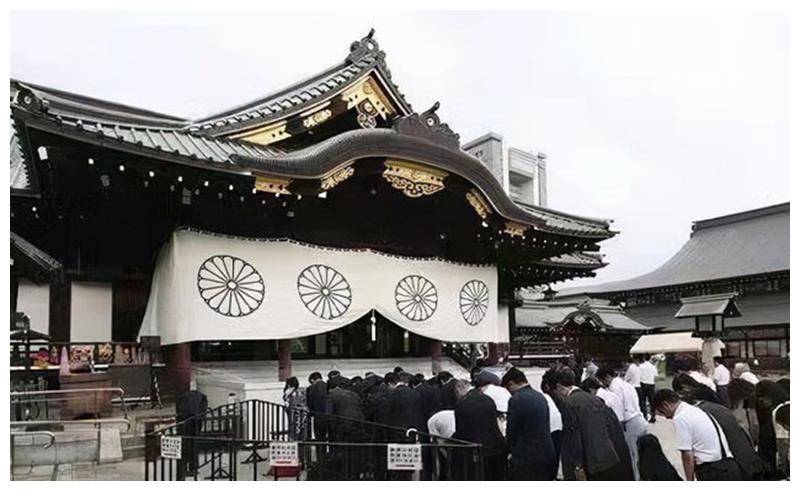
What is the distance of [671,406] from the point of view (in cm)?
499

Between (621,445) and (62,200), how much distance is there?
8620mm

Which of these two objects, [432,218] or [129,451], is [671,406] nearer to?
[129,451]

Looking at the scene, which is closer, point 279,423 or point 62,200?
point 279,423

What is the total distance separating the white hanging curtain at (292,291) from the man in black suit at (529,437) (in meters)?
5.84

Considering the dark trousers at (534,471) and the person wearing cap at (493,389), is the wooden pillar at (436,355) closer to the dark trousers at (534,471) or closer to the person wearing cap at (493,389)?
the person wearing cap at (493,389)

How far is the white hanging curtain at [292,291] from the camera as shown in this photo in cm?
1030

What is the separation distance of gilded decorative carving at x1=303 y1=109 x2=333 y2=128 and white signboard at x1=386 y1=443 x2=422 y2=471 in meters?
7.23

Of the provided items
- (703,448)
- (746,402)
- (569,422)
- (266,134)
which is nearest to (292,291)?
(266,134)

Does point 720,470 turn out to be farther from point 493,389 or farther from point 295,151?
point 295,151

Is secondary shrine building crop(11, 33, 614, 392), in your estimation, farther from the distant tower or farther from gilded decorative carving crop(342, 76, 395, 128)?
the distant tower

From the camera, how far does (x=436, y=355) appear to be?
13.5m

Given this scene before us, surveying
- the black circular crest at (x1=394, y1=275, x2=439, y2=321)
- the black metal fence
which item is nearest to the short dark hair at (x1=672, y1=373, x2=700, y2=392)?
the black metal fence

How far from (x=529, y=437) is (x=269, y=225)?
273 inches
